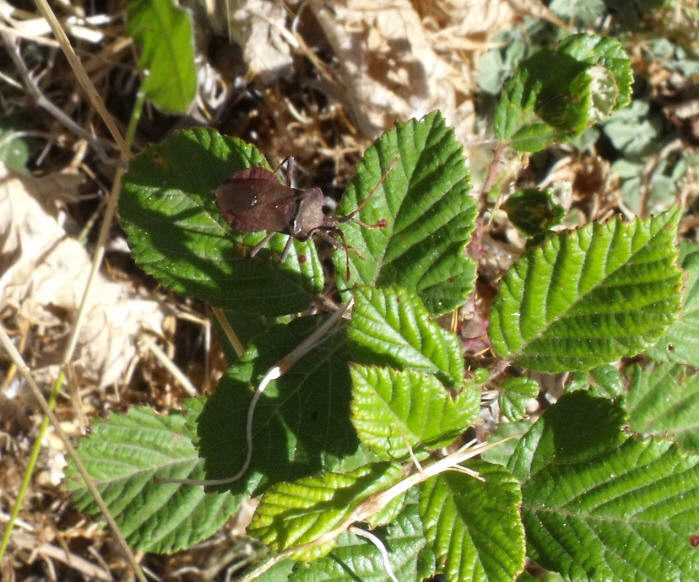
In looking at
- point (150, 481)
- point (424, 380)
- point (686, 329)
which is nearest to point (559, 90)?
point (686, 329)

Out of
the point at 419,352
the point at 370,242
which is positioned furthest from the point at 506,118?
the point at 419,352

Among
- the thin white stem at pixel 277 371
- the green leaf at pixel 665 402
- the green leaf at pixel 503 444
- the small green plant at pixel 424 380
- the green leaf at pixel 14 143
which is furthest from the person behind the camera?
the green leaf at pixel 14 143

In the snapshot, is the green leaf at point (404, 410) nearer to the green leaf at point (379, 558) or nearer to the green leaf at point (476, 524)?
the green leaf at point (476, 524)

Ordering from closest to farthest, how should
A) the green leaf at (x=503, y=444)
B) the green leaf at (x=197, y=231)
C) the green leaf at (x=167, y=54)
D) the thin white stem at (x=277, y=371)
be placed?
the green leaf at (x=167, y=54), the thin white stem at (x=277, y=371), the green leaf at (x=197, y=231), the green leaf at (x=503, y=444)

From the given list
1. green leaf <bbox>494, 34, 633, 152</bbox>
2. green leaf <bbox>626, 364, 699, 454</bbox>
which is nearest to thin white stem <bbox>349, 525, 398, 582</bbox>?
green leaf <bbox>626, 364, 699, 454</bbox>

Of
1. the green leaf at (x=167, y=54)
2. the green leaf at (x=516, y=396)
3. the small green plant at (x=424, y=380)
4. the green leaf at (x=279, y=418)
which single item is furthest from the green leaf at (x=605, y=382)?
the green leaf at (x=167, y=54)

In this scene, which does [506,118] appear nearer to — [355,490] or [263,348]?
[263,348]
